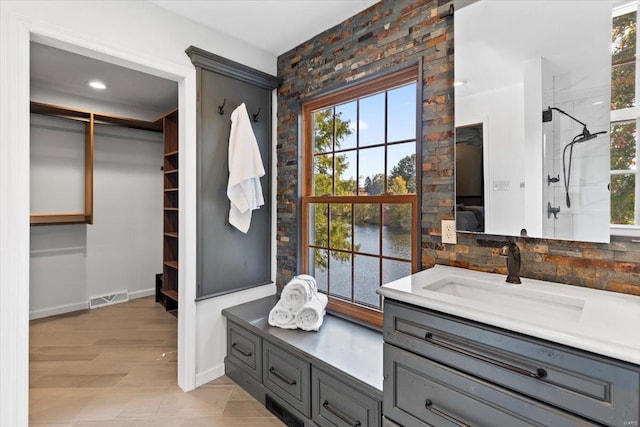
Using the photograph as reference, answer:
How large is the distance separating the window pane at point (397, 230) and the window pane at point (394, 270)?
5 centimetres

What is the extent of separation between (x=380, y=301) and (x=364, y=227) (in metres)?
0.52

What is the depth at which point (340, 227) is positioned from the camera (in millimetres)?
2357

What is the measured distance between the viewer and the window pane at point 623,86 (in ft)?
3.96

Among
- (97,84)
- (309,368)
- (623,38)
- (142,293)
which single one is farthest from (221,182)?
(142,293)

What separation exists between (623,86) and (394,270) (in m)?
1.38

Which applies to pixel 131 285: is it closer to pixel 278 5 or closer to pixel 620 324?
pixel 278 5

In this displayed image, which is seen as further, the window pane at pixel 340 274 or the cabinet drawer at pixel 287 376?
the window pane at pixel 340 274

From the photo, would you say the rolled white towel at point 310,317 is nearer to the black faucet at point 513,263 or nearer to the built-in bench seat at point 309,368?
the built-in bench seat at point 309,368

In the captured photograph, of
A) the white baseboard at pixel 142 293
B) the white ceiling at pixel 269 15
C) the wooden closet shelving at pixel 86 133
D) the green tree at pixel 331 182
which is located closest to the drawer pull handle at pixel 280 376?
the green tree at pixel 331 182

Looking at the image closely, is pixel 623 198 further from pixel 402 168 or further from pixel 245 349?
pixel 245 349

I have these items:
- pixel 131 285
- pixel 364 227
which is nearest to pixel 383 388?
pixel 364 227

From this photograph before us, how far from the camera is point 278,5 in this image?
2006 mm

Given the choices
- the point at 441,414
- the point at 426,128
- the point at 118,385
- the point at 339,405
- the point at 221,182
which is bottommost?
the point at 118,385

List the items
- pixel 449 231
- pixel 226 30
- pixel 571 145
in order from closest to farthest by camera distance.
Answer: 1. pixel 571 145
2. pixel 449 231
3. pixel 226 30
